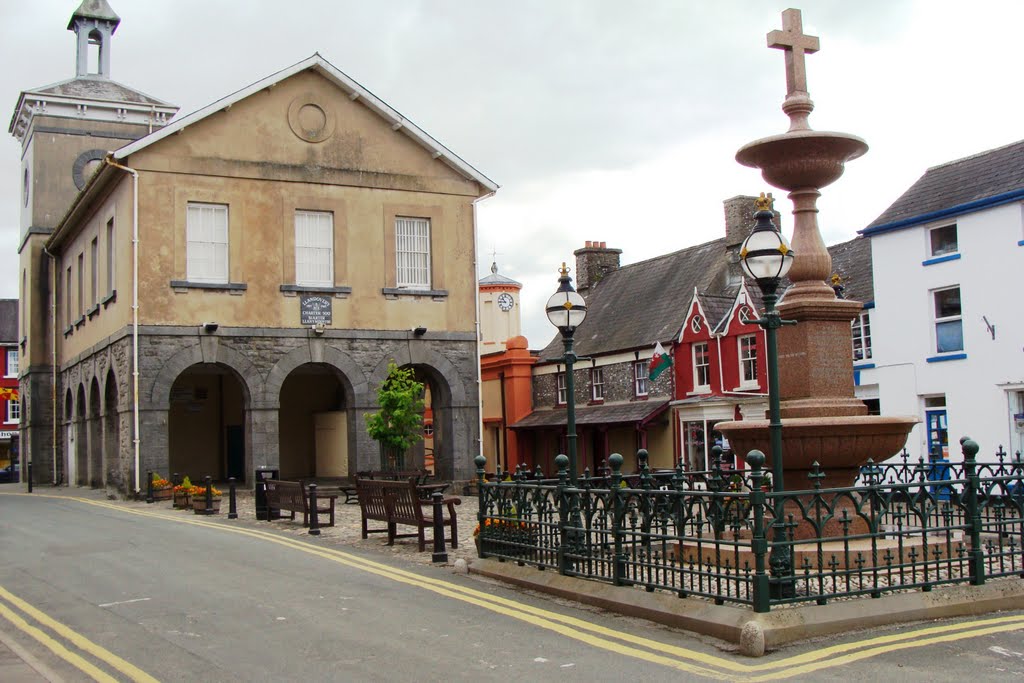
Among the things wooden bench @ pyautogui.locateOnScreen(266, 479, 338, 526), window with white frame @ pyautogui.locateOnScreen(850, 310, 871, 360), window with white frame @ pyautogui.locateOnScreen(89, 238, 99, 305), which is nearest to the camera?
wooden bench @ pyautogui.locateOnScreen(266, 479, 338, 526)

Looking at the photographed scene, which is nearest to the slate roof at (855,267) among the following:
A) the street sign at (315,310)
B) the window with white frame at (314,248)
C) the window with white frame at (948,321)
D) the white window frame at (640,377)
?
the window with white frame at (948,321)

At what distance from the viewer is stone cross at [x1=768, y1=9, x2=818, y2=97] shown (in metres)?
12.4

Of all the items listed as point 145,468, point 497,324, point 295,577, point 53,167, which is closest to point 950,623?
point 295,577

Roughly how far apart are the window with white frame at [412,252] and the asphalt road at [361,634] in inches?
645

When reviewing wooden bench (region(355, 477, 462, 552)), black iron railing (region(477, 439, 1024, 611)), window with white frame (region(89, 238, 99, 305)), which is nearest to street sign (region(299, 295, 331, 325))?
window with white frame (region(89, 238, 99, 305))

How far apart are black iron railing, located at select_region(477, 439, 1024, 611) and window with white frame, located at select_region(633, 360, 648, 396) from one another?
23.9 meters

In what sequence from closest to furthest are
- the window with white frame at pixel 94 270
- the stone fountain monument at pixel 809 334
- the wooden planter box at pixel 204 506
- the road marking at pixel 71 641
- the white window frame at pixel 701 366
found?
the road marking at pixel 71 641
the stone fountain monument at pixel 809 334
the wooden planter box at pixel 204 506
the window with white frame at pixel 94 270
the white window frame at pixel 701 366

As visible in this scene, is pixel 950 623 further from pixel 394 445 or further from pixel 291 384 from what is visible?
pixel 291 384

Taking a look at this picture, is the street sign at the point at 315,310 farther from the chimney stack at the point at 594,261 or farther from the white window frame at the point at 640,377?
the chimney stack at the point at 594,261

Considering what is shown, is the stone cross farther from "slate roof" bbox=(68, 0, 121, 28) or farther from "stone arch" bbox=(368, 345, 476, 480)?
"slate roof" bbox=(68, 0, 121, 28)

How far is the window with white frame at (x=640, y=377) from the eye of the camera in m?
36.8

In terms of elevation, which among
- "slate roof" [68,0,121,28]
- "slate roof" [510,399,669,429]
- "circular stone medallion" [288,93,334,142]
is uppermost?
"slate roof" [68,0,121,28]

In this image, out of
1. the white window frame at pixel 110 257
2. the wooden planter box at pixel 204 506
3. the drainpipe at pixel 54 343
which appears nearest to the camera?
the wooden planter box at pixel 204 506

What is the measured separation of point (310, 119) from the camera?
95.2 feet
